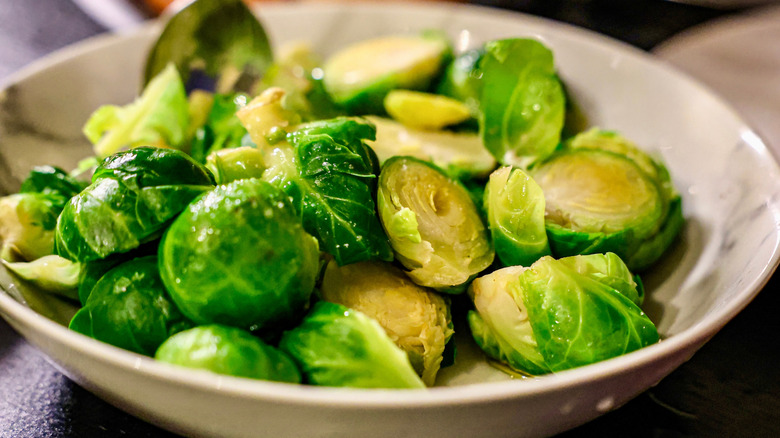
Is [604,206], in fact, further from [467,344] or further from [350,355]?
[350,355]

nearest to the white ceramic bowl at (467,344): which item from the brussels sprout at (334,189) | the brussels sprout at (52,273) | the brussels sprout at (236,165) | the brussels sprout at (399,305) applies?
the brussels sprout at (52,273)

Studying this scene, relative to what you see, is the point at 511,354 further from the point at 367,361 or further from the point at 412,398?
the point at 412,398

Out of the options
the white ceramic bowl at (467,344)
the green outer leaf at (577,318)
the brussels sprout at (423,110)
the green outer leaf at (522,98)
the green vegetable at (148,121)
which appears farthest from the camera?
the brussels sprout at (423,110)

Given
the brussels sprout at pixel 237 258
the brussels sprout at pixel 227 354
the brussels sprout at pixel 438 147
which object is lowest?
the brussels sprout at pixel 438 147

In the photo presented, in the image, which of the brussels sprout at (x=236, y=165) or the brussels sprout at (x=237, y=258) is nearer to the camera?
the brussels sprout at (x=237, y=258)

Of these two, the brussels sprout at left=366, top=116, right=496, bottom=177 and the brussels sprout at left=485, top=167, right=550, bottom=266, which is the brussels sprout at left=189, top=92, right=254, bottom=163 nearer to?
the brussels sprout at left=366, top=116, right=496, bottom=177

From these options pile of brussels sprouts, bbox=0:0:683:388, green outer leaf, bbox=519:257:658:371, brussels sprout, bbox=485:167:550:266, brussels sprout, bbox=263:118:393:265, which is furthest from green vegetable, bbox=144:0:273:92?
green outer leaf, bbox=519:257:658:371

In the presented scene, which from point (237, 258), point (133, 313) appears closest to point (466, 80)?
point (237, 258)

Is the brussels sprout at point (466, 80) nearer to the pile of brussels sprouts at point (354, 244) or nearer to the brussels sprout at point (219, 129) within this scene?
the pile of brussels sprouts at point (354, 244)
